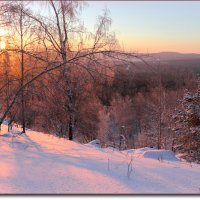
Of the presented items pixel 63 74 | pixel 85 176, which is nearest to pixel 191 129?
pixel 63 74

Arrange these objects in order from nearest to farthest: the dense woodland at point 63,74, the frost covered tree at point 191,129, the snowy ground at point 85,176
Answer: the snowy ground at point 85,176 → the dense woodland at point 63,74 → the frost covered tree at point 191,129

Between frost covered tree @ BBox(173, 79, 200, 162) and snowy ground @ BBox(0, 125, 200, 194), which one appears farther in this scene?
frost covered tree @ BBox(173, 79, 200, 162)

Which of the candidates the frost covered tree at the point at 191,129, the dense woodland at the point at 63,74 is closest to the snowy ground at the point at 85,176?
the dense woodland at the point at 63,74

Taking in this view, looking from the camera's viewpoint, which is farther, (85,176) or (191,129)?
(191,129)

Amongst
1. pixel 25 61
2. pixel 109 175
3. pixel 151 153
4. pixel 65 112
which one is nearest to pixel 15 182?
pixel 109 175

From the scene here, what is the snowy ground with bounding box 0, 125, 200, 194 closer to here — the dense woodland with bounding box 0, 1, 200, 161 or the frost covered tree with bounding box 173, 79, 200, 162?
the dense woodland with bounding box 0, 1, 200, 161

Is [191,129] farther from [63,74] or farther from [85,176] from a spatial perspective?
[85,176]

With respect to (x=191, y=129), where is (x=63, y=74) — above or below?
above

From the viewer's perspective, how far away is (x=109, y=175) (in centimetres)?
356

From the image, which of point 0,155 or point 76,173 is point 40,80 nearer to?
point 0,155

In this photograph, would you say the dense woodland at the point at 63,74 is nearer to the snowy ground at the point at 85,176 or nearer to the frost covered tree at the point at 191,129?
the frost covered tree at the point at 191,129

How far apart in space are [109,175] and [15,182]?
0.84 meters

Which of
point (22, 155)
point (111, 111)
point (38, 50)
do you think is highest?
point (38, 50)

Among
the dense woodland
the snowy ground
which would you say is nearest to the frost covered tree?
the dense woodland
